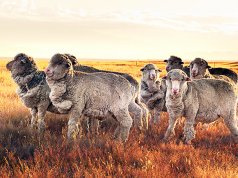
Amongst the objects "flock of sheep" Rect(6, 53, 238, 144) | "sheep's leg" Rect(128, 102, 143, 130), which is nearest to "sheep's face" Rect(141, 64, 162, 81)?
"flock of sheep" Rect(6, 53, 238, 144)

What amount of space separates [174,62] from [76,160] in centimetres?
804

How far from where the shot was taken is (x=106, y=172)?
627 cm

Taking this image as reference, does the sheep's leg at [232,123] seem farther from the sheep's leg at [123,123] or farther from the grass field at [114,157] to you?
the sheep's leg at [123,123]

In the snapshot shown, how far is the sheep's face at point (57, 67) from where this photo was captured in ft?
26.1

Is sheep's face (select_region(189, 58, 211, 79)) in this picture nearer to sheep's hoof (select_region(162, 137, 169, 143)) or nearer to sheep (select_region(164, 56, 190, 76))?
sheep (select_region(164, 56, 190, 76))

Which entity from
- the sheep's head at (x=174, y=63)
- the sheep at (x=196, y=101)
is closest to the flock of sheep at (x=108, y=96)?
the sheep at (x=196, y=101)

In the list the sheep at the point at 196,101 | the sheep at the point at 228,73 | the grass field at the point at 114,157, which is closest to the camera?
the grass field at the point at 114,157

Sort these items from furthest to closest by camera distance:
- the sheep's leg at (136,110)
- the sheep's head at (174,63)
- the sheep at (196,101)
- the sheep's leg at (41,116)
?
the sheep's head at (174,63) → the sheep's leg at (136,110) → the sheep's leg at (41,116) → the sheep at (196,101)

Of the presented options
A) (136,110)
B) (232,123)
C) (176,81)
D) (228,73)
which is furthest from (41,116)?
(228,73)

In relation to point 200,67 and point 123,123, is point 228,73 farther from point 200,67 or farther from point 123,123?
point 123,123

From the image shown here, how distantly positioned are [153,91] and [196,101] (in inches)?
109

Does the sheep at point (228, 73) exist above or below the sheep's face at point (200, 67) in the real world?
below

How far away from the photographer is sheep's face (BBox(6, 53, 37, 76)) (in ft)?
31.0

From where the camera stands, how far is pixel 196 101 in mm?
8797
